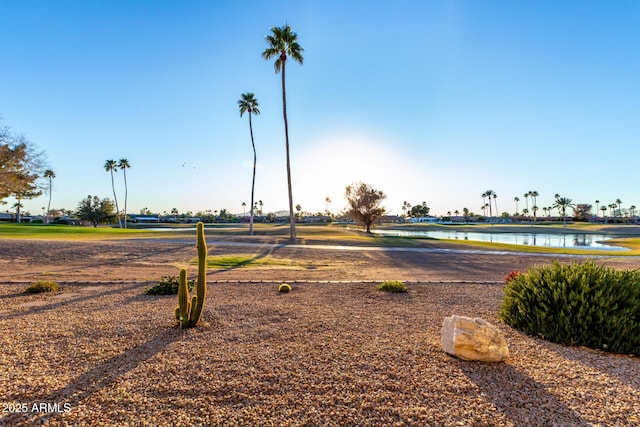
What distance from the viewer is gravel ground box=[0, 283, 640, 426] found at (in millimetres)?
3619

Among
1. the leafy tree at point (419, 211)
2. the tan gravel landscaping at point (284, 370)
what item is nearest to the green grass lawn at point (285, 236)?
the tan gravel landscaping at point (284, 370)

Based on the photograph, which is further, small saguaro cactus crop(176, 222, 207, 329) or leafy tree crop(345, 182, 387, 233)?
leafy tree crop(345, 182, 387, 233)

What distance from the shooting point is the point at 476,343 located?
5.04 meters

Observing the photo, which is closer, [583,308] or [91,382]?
[91,382]

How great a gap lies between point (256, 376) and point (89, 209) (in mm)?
93299

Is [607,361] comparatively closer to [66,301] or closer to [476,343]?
[476,343]

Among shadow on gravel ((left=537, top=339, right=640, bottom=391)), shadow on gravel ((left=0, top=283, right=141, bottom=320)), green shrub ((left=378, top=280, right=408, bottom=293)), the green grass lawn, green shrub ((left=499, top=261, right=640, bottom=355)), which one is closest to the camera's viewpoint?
shadow on gravel ((left=537, top=339, right=640, bottom=391))

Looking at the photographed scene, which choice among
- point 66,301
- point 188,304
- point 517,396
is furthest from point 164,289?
point 517,396

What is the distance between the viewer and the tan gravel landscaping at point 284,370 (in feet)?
11.9

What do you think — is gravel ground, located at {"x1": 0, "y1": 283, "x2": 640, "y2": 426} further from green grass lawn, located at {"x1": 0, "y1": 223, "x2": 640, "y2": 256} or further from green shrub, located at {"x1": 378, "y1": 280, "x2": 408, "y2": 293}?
green grass lawn, located at {"x1": 0, "y1": 223, "x2": 640, "y2": 256}

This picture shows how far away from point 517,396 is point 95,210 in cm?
9511

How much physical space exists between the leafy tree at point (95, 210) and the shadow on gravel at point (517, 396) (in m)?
93.6

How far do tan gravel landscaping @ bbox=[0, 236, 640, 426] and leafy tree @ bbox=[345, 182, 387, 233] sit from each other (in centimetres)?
4552

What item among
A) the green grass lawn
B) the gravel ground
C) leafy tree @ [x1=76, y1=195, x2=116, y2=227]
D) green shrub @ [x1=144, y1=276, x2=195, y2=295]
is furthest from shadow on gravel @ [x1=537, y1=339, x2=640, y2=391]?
leafy tree @ [x1=76, y1=195, x2=116, y2=227]
